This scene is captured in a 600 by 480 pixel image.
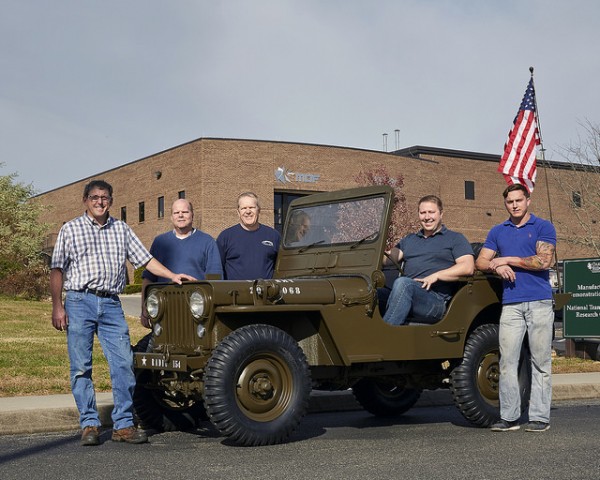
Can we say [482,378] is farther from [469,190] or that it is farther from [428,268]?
[469,190]

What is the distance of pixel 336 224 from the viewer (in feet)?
26.3

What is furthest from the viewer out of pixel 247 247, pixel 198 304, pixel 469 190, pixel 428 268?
pixel 469 190

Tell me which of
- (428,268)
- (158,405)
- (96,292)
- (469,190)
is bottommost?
(158,405)

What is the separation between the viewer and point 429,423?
815 centimetres

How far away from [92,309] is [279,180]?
135 ft

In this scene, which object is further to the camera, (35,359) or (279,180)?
(279,180)

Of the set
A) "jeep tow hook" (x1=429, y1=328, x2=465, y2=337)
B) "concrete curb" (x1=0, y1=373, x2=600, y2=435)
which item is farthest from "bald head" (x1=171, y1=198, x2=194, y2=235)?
"jeep tow hook" (x1=429, y1=328, x2=465, y2=337)

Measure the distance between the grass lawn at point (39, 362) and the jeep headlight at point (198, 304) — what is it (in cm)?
378

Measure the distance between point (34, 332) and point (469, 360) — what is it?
1280 cm

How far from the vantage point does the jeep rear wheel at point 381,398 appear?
8641 mm

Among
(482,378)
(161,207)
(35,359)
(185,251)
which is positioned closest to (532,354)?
(482,378)

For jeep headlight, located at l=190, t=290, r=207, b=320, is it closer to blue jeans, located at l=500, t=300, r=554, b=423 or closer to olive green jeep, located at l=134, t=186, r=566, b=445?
olive green jeep, located at l=134, t=186, r=566, b=445

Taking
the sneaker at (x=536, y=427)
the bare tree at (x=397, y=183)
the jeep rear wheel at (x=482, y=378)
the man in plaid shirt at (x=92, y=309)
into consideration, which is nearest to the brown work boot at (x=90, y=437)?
the man in plaid shirt at (x=92, y=309)

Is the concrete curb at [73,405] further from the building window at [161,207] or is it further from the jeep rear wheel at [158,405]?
the building window at [161,207]
